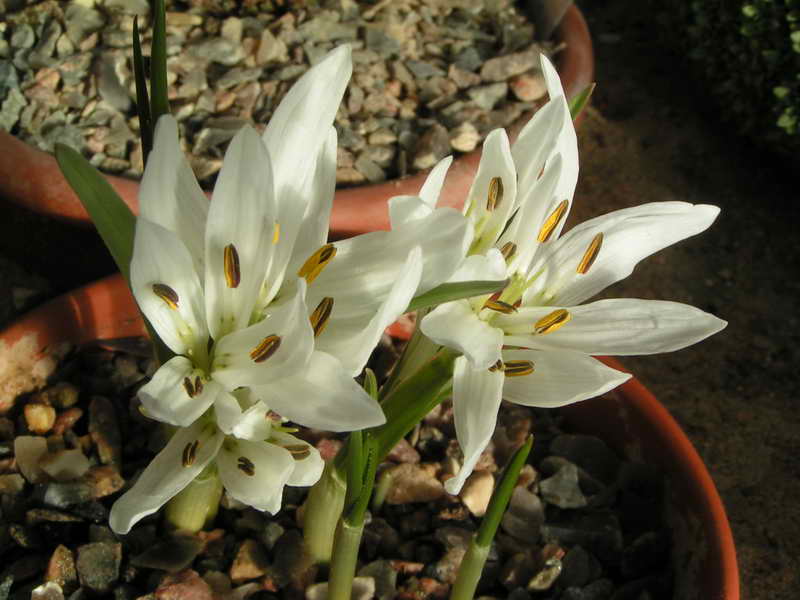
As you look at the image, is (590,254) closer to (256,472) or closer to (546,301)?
(546,301)

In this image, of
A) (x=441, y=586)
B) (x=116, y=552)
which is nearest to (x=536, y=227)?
(x=441, y=586)

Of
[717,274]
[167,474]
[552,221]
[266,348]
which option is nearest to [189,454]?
[167,474]

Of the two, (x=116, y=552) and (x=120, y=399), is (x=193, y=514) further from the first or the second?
(x=120, y=399)

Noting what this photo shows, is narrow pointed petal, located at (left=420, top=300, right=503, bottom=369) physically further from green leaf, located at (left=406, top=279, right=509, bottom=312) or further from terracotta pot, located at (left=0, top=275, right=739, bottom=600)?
terracotta pot, located at (left=0, top=275, right=739, bottom=600)

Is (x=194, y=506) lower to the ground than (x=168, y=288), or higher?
lower

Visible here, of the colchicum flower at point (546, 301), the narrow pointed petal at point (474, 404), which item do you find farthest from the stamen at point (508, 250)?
the narrow pointed petal at point (474, 404)
